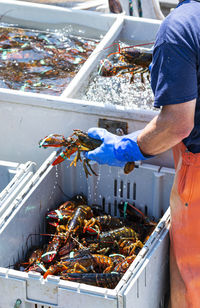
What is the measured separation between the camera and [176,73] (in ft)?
6.91

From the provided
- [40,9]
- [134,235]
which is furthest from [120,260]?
[40,9]

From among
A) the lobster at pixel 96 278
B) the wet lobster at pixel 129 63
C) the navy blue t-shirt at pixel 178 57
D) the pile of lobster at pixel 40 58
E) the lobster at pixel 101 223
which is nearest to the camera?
the navy blue t-shirt at pixel 178 57

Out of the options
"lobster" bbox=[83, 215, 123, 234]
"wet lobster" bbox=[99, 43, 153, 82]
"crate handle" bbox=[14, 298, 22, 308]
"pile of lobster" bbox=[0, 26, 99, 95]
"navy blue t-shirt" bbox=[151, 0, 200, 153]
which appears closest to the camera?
"navy blue t-shirt" bbox=[151, 0, 200, 153]

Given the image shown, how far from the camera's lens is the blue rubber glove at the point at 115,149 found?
2.57 meters

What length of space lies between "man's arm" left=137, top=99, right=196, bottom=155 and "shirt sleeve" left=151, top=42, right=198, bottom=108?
0.04 metres

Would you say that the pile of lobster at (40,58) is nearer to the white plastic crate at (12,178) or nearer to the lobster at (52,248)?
the white plastic crate at (12,178)

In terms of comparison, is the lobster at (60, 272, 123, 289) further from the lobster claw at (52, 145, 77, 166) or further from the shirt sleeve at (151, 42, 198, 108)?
the shirt sleeve at (151, 42, 198, 108)

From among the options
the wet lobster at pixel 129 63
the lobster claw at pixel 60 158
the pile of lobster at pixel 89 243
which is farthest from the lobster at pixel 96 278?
the wet lobster at pixel 129 63

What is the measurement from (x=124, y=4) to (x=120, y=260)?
12.1ft

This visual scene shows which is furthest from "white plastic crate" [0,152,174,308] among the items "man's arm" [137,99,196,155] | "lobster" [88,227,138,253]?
"man's arm" [137,99,196,155]

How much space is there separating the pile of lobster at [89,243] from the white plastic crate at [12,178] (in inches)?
13.7

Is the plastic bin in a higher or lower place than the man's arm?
lower

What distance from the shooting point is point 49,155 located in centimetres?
356

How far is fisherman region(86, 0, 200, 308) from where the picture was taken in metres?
2.11
